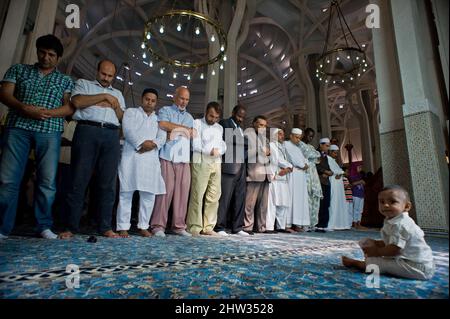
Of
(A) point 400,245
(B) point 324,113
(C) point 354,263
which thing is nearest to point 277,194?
(C) point 354,263

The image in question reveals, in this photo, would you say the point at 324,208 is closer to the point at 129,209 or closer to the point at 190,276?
the point at 129,209

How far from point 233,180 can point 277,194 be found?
871 mm

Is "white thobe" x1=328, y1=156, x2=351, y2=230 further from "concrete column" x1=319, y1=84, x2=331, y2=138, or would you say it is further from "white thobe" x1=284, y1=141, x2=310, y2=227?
"concrete column" x1=319, y1=84, x2=331, y2=138

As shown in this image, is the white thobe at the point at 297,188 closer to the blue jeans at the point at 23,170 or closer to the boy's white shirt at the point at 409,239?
the boy's white shirt at the point at 409,239

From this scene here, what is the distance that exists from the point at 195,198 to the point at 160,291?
2048 millimetres

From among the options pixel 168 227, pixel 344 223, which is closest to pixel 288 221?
pixel 344 223

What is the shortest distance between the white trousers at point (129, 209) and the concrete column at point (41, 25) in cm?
257

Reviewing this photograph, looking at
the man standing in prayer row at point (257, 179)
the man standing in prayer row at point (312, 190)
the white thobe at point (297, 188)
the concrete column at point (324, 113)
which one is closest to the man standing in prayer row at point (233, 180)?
the man standing in prayer row at point (257, 179)

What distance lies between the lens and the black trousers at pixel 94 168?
7.45 ft

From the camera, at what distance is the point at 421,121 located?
2.97 metres

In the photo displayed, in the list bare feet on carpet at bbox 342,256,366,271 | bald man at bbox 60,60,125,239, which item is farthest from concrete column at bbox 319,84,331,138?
bare feet on carpet at bbox 342,256,366,271

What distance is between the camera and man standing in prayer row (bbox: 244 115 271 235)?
346cm
